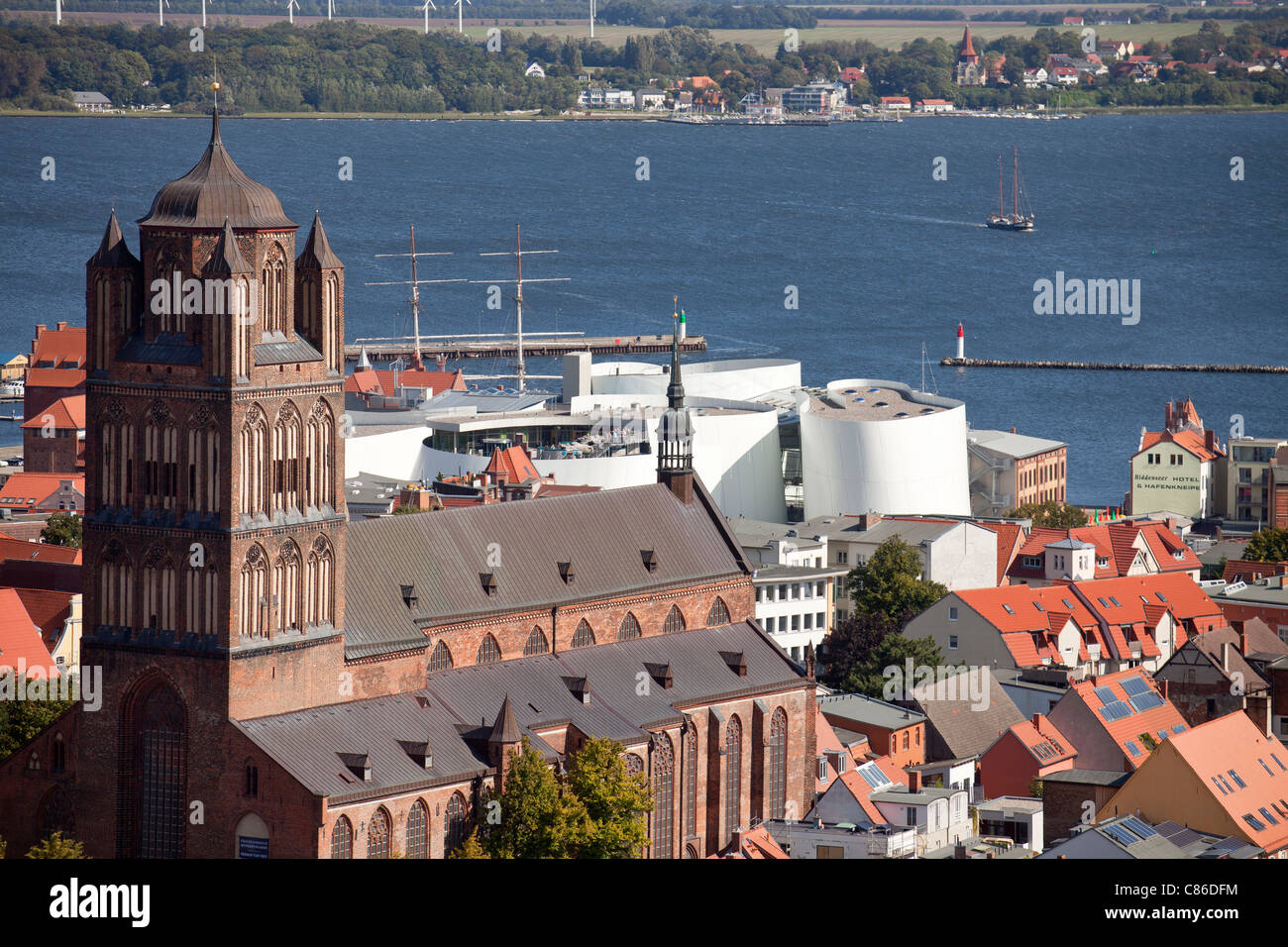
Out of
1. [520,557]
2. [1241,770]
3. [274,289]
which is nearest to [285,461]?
[274,289]

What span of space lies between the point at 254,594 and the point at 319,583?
1.70 m

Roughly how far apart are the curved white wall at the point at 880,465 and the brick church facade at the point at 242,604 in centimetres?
5766

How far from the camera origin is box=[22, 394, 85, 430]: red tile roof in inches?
4589

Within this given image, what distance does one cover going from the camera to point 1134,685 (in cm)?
6462

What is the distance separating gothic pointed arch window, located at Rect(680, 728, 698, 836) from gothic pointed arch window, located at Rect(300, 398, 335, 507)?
11.1m

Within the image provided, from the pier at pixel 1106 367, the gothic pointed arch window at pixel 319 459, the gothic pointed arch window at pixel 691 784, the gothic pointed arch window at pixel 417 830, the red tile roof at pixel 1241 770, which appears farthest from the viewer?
the pier at pixel 1106 367

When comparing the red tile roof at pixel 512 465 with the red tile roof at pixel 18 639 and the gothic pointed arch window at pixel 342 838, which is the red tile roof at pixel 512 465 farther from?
the gothic pointed arch window at pixel 342 838

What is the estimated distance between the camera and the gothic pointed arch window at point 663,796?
170 feet

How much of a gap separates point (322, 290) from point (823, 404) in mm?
69454

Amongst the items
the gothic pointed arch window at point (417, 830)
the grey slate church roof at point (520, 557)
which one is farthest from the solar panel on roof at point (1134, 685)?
the gothic pointed arch window at point (417, 830)

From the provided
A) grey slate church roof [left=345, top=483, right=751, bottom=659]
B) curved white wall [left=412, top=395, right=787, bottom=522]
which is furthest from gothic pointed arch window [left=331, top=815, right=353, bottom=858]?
curved white wall [left=412, top=395, right=787, bottom=522]

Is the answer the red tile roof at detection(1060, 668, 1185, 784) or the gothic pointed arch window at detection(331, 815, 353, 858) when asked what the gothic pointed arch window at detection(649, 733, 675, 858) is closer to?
the gothic pointed arch window at detection(331, 815, 353, 858)

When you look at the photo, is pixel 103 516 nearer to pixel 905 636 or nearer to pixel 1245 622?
pixel 905 636
